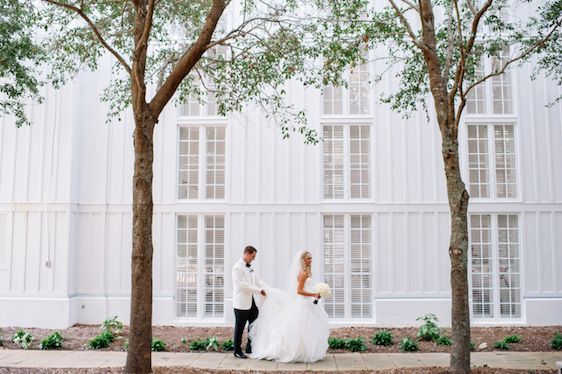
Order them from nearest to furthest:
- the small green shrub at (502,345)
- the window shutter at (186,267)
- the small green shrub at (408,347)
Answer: the small green shrub at (408,347) < the small green shrub at (502,345) < the window shutter at (186,267)

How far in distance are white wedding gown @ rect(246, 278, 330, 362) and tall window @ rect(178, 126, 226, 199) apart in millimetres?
5004

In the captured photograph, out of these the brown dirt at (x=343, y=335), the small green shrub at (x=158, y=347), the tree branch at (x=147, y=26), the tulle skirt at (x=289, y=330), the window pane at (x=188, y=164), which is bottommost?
the brown dirt at (x=343, y=335)

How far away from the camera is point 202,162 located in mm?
14125

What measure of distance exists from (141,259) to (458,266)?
187 inches

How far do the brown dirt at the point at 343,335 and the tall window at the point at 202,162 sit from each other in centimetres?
346

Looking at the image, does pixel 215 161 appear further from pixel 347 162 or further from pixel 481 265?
pixel 481 265

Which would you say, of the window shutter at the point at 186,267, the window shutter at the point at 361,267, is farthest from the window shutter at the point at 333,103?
the window shutter at the point at 186,267

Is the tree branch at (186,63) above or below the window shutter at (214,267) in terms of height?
above

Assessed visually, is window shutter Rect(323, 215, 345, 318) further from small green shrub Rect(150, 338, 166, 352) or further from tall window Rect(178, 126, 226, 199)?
small green shrub Rect(150, 338, 166, 352)

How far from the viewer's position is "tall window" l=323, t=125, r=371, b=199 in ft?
45.6

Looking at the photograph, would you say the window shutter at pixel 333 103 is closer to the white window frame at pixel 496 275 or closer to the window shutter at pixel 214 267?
the window shutter at pixel 214 267

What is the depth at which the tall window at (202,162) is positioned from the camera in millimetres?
14102

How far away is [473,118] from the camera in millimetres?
13961

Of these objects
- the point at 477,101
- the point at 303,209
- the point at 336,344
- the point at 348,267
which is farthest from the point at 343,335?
the point at 477,101
